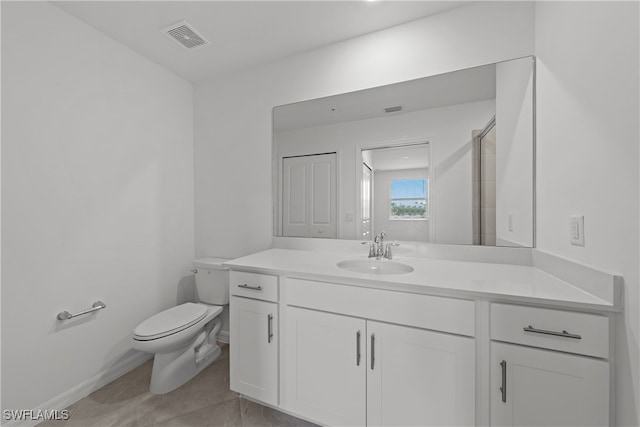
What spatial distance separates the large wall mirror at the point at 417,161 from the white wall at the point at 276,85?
3.8 inches

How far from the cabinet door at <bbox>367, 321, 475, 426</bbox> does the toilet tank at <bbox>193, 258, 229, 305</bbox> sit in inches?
52.4

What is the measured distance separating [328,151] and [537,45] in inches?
49.7

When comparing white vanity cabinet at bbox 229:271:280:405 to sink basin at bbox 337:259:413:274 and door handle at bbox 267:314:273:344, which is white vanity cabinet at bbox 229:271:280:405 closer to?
door handle at bbox 267:314:273:344

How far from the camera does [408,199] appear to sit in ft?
5.43

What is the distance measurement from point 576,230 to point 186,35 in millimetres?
2412

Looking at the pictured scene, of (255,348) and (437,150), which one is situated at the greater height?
(437,150)

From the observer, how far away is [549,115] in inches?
49.2

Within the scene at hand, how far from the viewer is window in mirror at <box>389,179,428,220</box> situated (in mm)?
1624

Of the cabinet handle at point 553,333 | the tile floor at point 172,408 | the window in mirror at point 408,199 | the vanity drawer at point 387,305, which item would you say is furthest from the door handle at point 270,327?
the cabinet handle at point 553,333

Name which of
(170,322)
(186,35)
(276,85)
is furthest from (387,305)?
(186,35)

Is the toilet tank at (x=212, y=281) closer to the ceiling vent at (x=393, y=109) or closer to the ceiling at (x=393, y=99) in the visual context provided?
the ceiling at (x=393, y=99)

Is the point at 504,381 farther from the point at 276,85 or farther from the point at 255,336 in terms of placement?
the point at 276,85

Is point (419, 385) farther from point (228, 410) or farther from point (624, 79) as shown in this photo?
point (624, 79)

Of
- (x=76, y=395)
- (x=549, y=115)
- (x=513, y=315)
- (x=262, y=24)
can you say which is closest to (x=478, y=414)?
(x=513, y=315)
